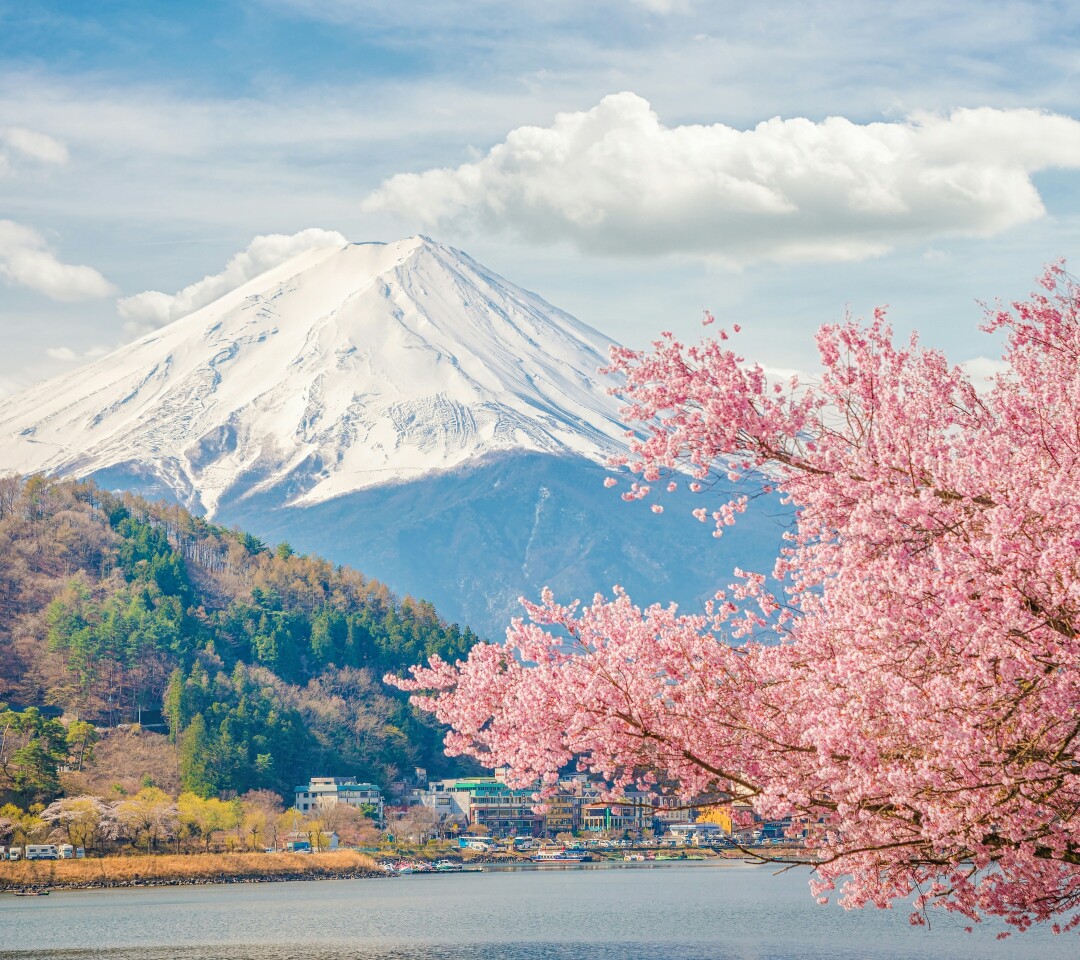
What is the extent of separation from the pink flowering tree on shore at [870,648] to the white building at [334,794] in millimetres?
123329

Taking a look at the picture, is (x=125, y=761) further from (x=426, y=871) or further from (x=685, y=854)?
(x=685, y=854)

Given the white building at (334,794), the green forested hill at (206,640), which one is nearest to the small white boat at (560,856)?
the white building at (334,794)

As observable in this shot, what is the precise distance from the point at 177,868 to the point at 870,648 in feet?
331

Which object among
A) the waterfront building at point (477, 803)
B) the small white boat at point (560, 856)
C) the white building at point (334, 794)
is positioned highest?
the white building at point (334, 794)

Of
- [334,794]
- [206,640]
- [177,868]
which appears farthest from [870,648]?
[206,640]

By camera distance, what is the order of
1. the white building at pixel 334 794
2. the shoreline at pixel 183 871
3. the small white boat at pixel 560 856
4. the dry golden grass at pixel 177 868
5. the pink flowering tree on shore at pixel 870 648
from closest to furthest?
the pink flowering tree on shore at pixel 870 648 → the shoreline at pixel 183 871 → the dry golden grass at pixel 177 868 → the white building at pixel 334 794 → the small white boat at pixel 560 856

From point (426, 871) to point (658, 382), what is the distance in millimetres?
118381

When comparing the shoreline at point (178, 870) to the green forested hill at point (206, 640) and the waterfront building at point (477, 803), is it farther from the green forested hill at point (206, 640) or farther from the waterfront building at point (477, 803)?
the waterfront building at point (477, 803)

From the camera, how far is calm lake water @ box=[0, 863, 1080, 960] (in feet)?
176

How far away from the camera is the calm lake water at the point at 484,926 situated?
53.8 metres

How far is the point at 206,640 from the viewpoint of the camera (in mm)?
158500

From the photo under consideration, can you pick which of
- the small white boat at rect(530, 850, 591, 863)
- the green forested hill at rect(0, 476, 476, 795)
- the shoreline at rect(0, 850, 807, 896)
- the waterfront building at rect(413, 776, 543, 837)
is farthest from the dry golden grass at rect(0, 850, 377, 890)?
the waterfront building at rect(413, 776, 543, 837)

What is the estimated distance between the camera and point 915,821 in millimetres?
10914

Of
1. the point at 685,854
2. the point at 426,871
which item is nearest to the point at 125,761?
the point at 426,871
